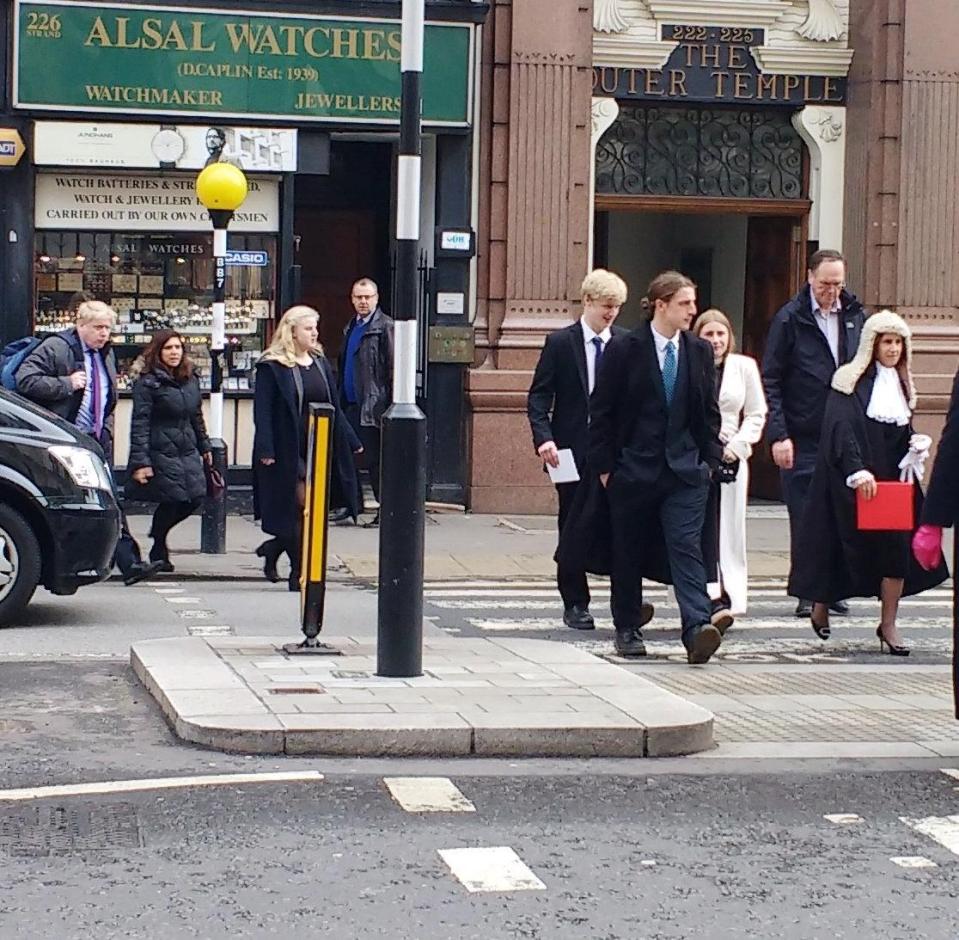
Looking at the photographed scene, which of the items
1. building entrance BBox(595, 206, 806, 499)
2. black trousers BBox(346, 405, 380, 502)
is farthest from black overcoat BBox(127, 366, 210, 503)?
building entrance BBox(595, 206, 806, 499)

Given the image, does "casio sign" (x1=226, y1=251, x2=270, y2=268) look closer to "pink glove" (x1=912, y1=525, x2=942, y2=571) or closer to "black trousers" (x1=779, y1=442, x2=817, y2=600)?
"black trousers" (x1=779, y1=442, x2=817, y2=600)

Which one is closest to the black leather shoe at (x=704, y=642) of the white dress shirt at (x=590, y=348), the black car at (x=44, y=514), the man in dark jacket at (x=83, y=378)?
the white dress shirt at (x=590, y=348)

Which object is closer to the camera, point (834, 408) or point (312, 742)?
point (312, 742)

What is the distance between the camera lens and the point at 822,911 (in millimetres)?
5480

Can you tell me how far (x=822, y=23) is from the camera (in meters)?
18.7

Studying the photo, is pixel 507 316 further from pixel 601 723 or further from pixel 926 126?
pixel 601 723

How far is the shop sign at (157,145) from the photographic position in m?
17.0

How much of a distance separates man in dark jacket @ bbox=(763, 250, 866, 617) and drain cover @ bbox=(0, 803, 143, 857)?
593 cm

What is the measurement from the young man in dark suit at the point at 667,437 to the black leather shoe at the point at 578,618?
48.2 inches

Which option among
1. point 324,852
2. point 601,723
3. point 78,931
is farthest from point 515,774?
point 78,931

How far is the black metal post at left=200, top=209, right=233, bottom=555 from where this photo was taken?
14547 millimetres

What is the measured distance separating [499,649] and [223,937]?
4.62 m

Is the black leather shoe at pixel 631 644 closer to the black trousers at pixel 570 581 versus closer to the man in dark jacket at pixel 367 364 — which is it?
the black trousers at pixel 570 581

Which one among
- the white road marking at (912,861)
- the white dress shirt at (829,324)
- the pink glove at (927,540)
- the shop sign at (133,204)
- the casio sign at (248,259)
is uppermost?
the shop sign at (133,204)
